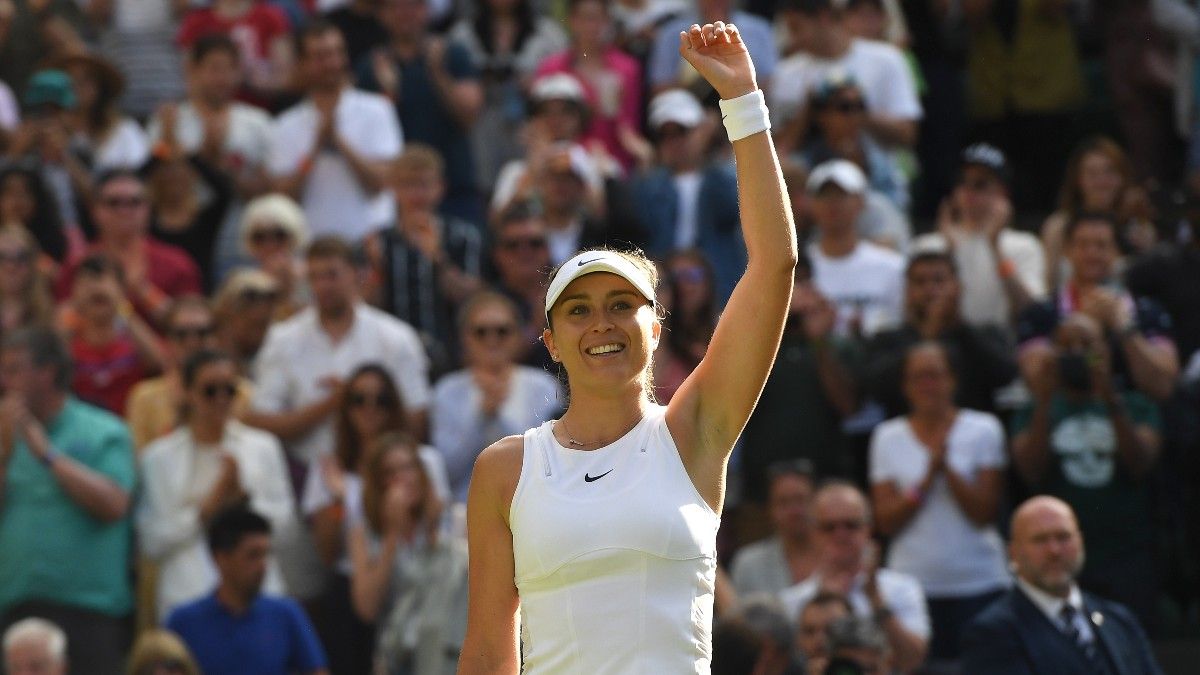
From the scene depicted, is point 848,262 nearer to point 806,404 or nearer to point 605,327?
point 806,404

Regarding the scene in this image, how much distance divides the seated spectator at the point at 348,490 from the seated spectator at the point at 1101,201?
3514 millimetres

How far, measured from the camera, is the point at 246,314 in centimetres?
1070

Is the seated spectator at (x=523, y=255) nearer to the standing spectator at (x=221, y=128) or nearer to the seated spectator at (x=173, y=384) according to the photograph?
the seated spectator at (x=173, y=384)

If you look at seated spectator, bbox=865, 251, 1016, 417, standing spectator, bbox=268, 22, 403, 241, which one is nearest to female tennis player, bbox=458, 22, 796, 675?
seated spectator, bbox=865, 251, 1016, 417

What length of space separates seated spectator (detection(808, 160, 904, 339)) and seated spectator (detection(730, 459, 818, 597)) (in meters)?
1.44

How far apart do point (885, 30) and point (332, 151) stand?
12.1 feet

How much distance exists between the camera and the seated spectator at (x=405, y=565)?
889cm

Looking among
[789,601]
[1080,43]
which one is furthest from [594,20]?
[789,601]

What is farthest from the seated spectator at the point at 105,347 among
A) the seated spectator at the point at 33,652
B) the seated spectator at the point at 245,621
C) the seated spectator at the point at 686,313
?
the seated spectator at the point at 686,313

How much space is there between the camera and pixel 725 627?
8.28m

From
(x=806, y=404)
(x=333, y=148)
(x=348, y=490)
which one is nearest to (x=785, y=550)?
(x=806, y=404)

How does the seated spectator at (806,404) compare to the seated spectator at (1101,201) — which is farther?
the seated spectator at (1101,201)

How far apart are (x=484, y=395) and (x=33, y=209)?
120 inches

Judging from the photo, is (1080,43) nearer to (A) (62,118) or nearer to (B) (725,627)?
(A) (62,118)
